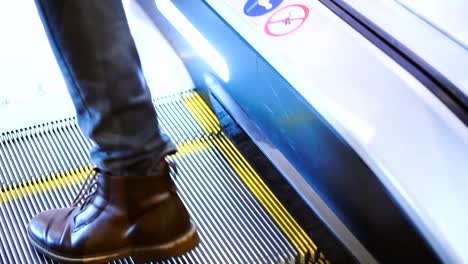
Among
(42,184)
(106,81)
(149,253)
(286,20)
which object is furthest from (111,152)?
(42,184)

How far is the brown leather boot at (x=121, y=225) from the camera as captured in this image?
121 cm

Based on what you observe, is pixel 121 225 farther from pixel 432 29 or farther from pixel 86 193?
pixel 432 29

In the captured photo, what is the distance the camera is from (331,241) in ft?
4.68

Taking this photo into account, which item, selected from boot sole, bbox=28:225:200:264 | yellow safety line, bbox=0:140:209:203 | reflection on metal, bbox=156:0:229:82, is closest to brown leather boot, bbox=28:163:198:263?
boot sole, bbox=28:225:200:264

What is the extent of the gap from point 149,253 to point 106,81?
1.51 feet

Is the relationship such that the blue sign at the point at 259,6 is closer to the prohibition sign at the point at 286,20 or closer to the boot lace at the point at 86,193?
the prohibition sign at the point at 286,20

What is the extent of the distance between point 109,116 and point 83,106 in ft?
0.17

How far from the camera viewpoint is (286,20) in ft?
4.31

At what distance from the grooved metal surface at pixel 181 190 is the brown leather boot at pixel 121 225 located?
0.42ft

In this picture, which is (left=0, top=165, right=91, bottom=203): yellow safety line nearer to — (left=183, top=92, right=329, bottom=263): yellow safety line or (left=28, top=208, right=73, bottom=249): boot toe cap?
(left=28, top=208, right=73, bottom=249): boot toe cap

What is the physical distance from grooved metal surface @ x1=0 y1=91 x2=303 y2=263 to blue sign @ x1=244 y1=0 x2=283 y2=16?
0.51m

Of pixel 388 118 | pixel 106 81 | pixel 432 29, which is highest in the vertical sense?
pixel 106 81

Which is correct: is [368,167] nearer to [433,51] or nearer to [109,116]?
[433,51]

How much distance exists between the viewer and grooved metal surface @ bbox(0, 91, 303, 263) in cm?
149
